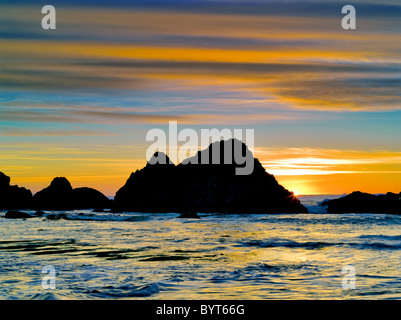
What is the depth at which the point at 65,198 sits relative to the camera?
118m

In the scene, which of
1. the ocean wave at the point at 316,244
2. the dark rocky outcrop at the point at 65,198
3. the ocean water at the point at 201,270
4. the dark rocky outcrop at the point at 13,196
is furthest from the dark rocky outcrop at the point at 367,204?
the dark rocky outcrop at the point at 13,196

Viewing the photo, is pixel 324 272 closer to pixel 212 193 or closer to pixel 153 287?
pixel 153 287

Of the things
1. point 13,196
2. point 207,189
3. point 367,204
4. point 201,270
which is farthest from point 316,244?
point 13,196

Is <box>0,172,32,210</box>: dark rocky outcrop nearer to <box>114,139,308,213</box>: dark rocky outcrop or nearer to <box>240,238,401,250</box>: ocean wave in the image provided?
<box>114,139,308,213</box>: dark rocky outcrop

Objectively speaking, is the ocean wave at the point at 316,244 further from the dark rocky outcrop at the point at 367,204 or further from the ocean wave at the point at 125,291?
the dark rocky outcrop at the point at 367,204

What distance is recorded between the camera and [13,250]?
21141 millimetres

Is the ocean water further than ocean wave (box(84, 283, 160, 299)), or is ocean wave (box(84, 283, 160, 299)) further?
the ocean water

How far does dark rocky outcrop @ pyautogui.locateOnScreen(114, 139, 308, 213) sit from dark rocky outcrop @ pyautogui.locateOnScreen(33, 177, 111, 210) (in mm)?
23189

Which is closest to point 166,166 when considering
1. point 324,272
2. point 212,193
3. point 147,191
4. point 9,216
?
point 147,191

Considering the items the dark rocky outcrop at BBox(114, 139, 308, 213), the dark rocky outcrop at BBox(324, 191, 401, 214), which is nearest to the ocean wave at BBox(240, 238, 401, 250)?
the dark rocky outcrop at BBox(324, 191, 401, 214)

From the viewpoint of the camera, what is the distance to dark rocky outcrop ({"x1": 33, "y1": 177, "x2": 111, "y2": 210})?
115625 mm

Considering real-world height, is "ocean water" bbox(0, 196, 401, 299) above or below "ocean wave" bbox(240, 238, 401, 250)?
above
